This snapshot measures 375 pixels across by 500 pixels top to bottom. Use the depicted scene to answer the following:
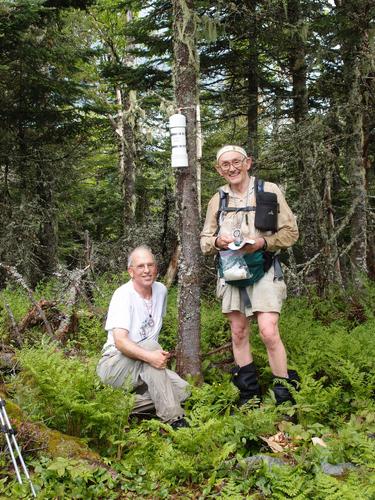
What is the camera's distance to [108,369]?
15.3 feet

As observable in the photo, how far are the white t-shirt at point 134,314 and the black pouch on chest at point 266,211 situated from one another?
138 cm

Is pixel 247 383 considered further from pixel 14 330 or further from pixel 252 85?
pixel 252 85

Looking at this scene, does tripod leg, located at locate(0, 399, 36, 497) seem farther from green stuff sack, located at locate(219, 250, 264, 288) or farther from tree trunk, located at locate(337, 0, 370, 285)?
tree trunk, located at locate(337, 0, 370, 285)

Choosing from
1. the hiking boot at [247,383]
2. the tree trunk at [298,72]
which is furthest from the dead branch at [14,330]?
the tree trunk at [298,72]

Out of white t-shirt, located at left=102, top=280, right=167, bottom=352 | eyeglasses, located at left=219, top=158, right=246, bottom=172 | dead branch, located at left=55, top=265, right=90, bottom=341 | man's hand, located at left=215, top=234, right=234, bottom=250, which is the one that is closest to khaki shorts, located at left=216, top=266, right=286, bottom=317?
man's hand, located at left=215, top=234, right=234, bottom=250

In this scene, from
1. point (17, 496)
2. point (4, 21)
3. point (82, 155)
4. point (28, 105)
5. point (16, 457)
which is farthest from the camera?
point (82, 155)

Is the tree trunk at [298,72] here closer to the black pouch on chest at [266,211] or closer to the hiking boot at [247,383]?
the black pouch on chest at [266,211]

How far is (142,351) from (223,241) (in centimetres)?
125

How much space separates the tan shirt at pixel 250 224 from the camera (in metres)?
4.55

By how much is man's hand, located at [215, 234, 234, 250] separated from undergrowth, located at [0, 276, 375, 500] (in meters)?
1.33

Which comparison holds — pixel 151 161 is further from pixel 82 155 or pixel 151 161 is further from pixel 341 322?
pixel 341 322

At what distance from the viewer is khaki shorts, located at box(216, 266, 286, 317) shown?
4.52m

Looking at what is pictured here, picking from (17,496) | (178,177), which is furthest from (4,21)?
(17,496)

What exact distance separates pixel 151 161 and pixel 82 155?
357cm
